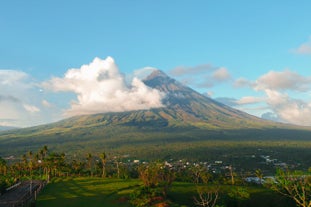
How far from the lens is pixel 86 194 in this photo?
8750 cm

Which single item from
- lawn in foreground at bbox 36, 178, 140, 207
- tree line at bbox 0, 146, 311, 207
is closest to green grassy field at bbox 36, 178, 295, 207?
lawn in foreground at bbox 36, 178, 140, 207

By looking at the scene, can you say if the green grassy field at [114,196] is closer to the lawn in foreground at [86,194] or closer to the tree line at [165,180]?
the lawn in foreground at [86,194]

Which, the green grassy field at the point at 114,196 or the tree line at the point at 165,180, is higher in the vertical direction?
the tree line at the point at 165,180

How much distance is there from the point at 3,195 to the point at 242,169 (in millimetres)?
133678

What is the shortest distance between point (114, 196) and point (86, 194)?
890cm

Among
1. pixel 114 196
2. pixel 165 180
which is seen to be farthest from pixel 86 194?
pixel 165 180

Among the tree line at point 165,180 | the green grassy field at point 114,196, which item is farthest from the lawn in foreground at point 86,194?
the tree line at point 165,180

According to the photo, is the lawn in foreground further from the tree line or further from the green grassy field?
the tree line

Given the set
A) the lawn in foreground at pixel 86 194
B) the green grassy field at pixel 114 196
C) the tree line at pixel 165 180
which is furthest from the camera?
the lawn in foreground at pixel 86 194

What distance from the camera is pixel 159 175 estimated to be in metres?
86.1

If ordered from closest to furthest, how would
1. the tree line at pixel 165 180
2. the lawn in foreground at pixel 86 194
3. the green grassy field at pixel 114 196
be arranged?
the tree line at pixel 165 180 → the green grassy field at pixel 114 196 → the lawn in foreground at pixel 86 194

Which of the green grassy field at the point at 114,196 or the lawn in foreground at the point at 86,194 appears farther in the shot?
the lawn in foreground at the point at 86,194

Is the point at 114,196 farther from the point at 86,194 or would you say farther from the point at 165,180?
the point at 165,180

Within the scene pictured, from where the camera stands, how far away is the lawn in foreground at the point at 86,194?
252 feet
